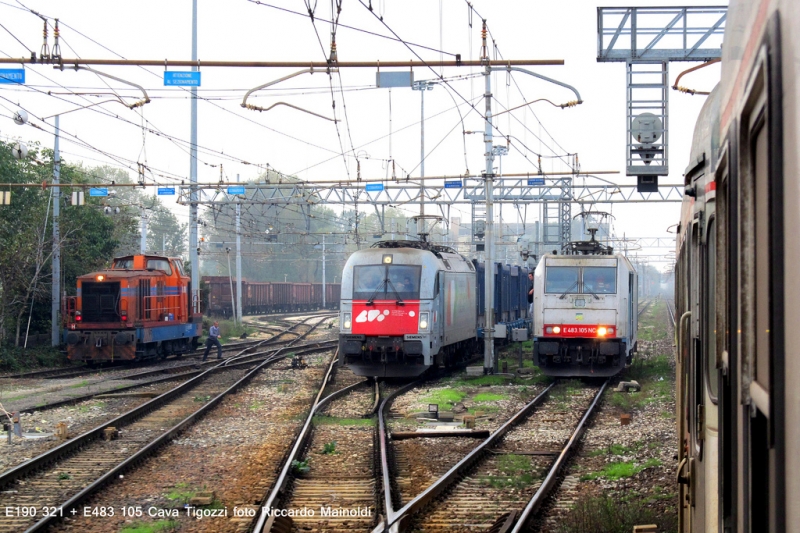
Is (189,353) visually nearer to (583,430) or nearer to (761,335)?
(583,430)

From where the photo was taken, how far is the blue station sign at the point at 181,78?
11688 millimetres

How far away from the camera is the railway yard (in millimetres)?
8102

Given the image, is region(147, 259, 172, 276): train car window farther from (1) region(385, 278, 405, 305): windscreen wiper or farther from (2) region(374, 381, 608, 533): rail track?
(2) region(374, 381, 608, 533): rail track

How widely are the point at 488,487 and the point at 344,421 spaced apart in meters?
4.95

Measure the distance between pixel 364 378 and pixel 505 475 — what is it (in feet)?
35.9

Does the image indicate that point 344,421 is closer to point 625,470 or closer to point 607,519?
point 625,470

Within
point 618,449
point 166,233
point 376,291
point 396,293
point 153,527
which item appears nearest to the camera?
point 153,527

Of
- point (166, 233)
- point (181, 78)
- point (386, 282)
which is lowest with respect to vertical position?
point (386, 282)

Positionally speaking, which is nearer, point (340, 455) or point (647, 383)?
point (340, 455)

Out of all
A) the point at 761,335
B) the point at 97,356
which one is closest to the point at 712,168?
the point at 761,335

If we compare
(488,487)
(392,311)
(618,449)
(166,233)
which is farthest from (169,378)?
(166,233)

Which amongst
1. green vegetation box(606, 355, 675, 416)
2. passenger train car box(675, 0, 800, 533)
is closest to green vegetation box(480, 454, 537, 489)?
green vegetation box(606, 355, 675, 416)

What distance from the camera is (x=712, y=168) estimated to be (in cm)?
358

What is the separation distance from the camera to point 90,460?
1077 centimetres
